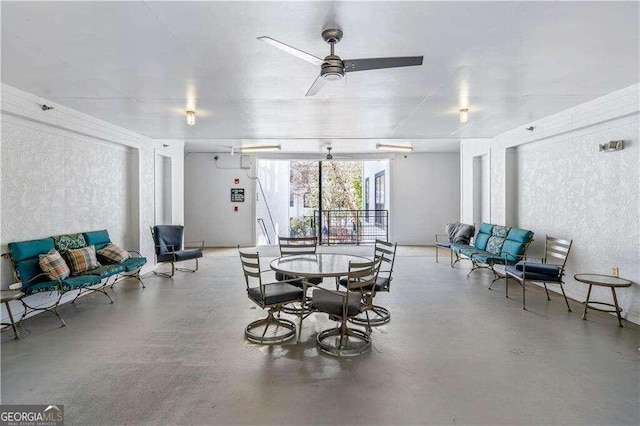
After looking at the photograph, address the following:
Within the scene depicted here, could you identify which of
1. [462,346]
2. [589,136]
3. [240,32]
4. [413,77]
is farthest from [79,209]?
[589,136]

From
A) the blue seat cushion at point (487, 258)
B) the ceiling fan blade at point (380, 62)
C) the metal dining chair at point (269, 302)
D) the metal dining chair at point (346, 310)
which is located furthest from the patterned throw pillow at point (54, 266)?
the blue seat cushion at point (487, 258)

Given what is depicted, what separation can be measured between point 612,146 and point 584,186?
63 centimetres

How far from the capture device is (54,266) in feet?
12.0

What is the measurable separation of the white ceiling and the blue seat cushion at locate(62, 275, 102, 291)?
6.80 feet

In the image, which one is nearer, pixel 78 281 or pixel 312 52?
pixel 312 52

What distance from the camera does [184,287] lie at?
5.17 meters

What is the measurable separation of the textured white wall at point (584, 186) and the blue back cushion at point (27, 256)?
645cm

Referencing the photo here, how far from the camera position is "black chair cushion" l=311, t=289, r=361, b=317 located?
2.96m

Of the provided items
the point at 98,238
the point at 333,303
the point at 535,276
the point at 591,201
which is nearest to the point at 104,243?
the point at 98,238

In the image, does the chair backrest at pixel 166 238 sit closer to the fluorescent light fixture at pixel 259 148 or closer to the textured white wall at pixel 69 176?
the textured white wall at pixel 69 176

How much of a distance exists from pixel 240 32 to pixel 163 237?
4749 mm

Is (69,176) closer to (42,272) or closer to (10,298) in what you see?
(42,272)

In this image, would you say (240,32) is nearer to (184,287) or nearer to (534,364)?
(534,364)

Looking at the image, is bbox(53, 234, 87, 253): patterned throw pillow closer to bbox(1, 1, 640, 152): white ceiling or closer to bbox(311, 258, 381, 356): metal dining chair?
bbox(1, 1, 640, 152): white ceiling
